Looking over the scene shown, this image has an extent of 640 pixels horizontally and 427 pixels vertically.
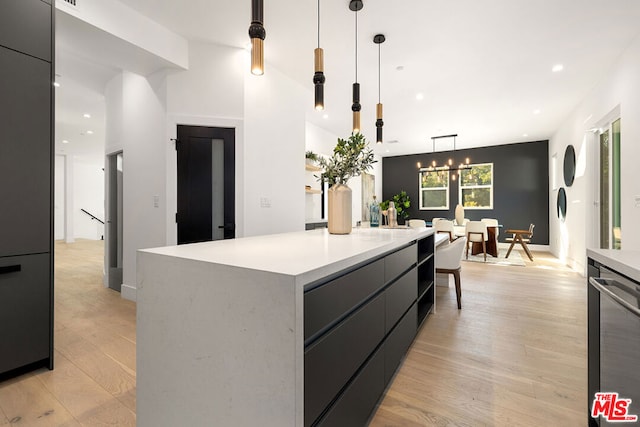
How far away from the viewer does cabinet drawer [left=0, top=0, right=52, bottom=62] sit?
1857mm

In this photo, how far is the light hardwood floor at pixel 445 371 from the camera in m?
1.60

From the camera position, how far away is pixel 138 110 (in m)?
3.67

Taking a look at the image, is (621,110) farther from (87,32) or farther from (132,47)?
(87,32)

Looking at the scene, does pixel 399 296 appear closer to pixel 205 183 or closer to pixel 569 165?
pixel 205 183

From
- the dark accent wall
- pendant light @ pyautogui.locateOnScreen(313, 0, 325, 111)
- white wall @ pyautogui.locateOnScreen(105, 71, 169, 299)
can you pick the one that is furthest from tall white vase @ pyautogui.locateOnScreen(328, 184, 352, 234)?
the dark accent wall

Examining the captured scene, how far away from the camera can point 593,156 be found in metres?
4.70

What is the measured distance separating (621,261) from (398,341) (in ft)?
3.97

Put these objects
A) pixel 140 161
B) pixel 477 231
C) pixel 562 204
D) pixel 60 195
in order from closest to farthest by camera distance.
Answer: pixel 140 161 < pixel 562 204 < pixel 477 231 < pixel 60 195

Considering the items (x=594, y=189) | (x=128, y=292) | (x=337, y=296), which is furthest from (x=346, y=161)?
(x=594, y=189)

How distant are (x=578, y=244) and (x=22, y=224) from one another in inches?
286

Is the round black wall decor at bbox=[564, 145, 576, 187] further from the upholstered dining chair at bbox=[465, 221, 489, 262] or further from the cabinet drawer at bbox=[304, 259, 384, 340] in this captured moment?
the cabinet drawer at bbox=[304, 259, 384, 340]

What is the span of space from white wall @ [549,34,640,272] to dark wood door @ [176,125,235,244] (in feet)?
14.6

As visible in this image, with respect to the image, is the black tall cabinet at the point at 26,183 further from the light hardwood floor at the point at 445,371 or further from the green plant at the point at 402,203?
the green plant at the point at 402,203

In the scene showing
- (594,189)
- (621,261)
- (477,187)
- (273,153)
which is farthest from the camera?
(477,187)
